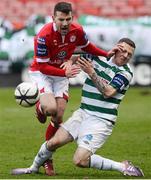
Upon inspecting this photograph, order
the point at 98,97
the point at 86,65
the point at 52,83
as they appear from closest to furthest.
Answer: the point at 86,65 → the point at 98,97 → the point at 52,83

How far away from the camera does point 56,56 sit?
37.2 feet

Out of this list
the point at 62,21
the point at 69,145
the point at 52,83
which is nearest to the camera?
the point at 62,21

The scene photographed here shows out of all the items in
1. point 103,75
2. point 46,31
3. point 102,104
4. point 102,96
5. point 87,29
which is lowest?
point 87,29

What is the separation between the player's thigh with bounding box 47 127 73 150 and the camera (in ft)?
35.2

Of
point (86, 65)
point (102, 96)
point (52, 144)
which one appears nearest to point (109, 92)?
point (102, 96)

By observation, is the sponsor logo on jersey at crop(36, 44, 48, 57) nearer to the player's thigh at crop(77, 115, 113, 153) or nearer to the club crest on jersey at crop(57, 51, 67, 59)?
the club crest on jersey at crop(57, 51, 67, 59)

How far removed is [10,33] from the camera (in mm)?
24047

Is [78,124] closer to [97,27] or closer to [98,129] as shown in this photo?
[98,129]

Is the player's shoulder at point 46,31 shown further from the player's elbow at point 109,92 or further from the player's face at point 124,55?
the player's elbow at point 109,92

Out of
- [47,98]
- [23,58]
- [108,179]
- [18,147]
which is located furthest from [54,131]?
[23,58]

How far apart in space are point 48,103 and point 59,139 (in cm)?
61

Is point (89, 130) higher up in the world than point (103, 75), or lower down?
lower down

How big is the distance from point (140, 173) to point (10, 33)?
13777 mm

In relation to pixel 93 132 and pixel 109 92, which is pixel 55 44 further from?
pixel 93 132
